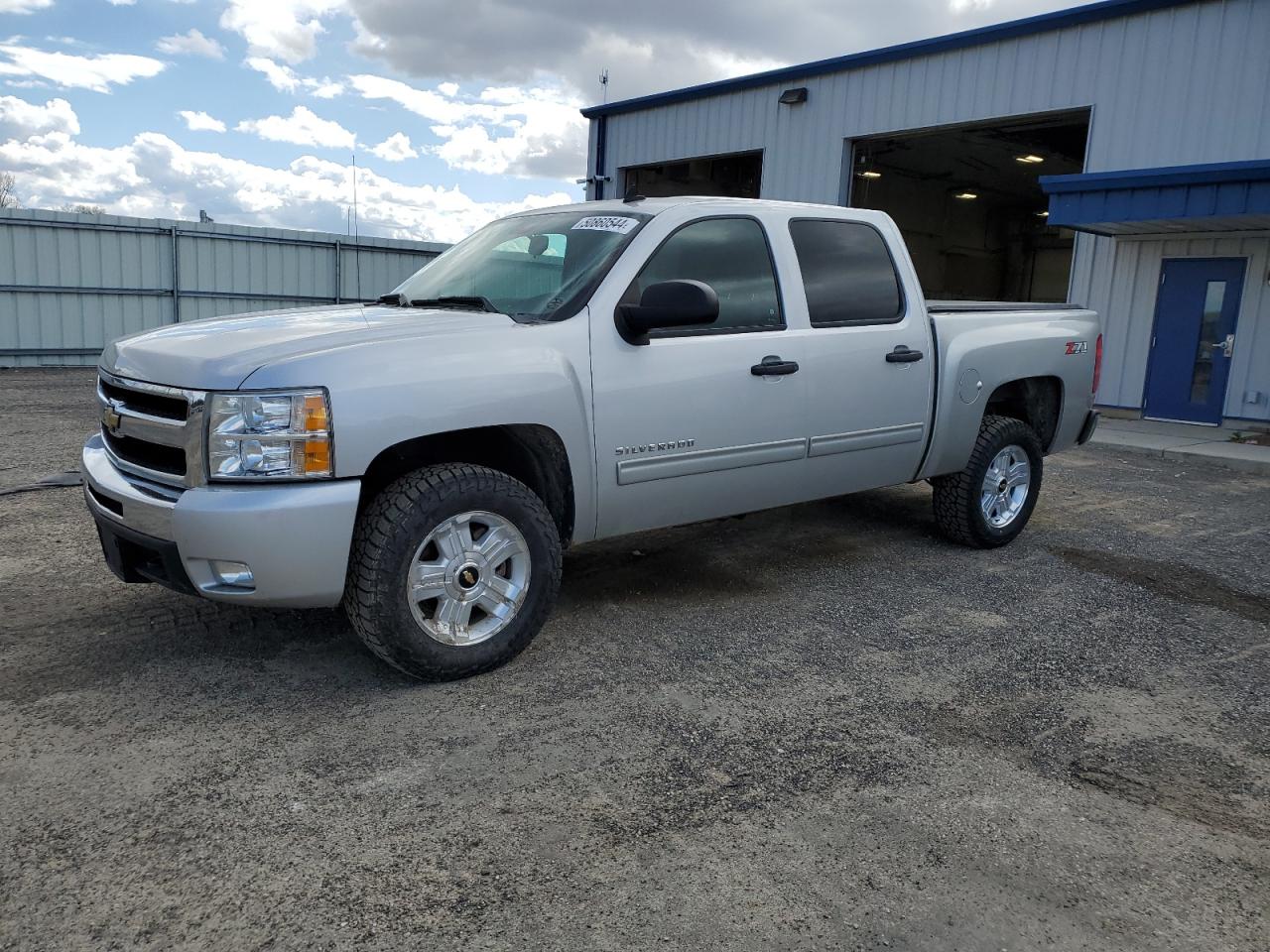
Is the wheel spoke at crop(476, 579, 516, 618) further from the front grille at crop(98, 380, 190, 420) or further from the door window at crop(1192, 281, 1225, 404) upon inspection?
Answer: the door window at crop(1192, 281, 1225, 404)

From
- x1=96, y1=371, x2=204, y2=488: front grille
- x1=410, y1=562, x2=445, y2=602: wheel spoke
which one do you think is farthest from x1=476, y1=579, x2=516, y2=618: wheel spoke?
x1=96, y1=371, x2=204, y2=488: front grille

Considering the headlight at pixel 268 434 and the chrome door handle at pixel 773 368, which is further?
the chrome door handle at pixel 773 368

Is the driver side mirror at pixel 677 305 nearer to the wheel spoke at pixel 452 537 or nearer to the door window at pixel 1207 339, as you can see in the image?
the wheel spoke at pixel 452 537

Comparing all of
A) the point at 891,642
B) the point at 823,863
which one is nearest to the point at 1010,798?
the point at 823,863

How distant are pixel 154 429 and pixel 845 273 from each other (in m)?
3.35

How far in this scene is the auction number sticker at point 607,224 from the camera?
4.49m

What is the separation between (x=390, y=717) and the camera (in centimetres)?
355

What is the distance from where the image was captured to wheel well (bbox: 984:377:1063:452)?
632 cm

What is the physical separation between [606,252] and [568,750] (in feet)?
7.02

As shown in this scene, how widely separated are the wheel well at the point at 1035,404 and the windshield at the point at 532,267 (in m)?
2.98

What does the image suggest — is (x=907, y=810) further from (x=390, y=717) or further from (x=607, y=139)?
(x=607, y=139)

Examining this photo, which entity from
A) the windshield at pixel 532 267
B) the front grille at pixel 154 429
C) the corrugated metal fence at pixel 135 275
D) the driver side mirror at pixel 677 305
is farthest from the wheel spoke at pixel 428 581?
the corrugated metal fence at pixel 135 275

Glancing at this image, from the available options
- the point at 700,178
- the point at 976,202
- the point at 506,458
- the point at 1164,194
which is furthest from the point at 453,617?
the point at 976,202

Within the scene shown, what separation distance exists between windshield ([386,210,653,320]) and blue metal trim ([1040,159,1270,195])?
928 centimetres
